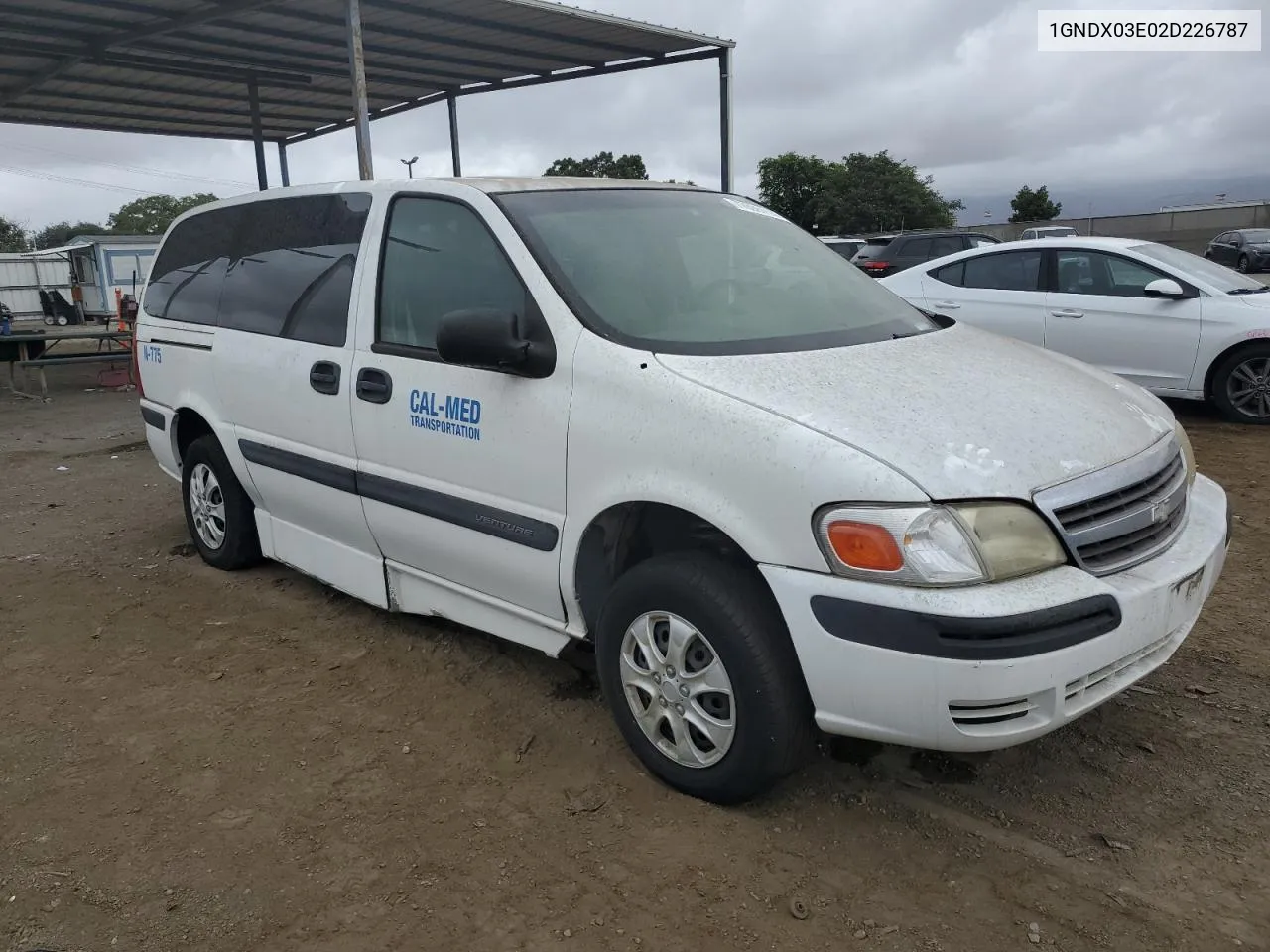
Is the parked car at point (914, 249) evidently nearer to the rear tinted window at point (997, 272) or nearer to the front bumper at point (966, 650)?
the rear tinted window at point (997, 272)

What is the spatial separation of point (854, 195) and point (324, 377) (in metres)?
52.1

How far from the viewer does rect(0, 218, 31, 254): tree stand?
68.7m

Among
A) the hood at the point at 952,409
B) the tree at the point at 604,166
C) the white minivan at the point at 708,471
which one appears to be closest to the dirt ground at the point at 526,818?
the white minivan at the point at 708,471

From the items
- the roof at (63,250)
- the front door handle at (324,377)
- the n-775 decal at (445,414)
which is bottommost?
the n-775 decal at (445,414)

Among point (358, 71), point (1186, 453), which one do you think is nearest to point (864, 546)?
point (1186, 453)

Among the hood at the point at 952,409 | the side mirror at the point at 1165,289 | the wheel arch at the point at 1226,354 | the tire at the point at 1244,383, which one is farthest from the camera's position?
→ the side mirror at the point at 1165,289

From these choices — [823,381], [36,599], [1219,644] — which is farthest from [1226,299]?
[36,599]

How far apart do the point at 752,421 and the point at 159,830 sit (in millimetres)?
2034

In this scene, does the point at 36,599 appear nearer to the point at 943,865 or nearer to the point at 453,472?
the point at 453,472

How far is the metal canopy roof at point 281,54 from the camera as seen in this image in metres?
9.94

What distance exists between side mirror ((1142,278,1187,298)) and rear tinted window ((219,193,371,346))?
620 centimetres

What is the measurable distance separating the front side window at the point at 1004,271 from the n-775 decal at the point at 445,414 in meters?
6.35

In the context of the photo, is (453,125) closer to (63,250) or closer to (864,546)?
(864,546)

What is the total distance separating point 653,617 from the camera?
2775 millimetres
